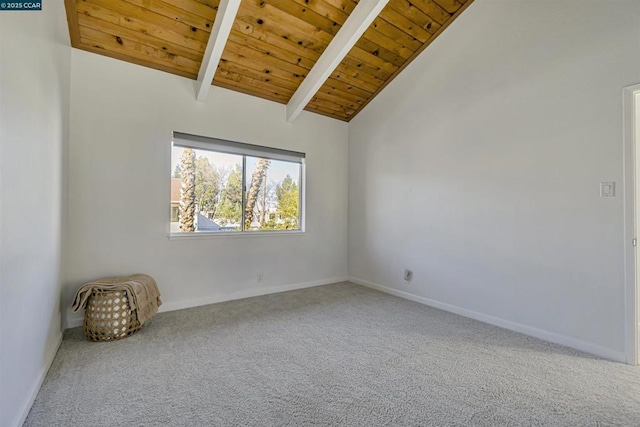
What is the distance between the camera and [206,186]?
3.49m

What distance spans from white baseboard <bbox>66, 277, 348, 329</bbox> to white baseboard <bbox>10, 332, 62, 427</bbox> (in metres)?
0.49

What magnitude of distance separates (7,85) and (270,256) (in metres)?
2.94

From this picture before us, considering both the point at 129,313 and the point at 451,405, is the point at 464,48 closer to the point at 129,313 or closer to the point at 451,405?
the point at 451,405

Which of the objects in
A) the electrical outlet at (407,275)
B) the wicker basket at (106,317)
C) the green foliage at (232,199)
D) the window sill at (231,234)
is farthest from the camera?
the electrical outlet at (407,275)

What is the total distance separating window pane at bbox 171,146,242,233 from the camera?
331 cm

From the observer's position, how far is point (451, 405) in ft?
5.47

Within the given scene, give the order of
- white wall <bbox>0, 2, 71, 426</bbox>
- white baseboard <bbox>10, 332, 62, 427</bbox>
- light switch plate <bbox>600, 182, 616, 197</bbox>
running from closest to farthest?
white wall <bbox>0, 2, 71, 426</bbox>, white baseboard <bbox>10, 332, 62, 427</bbox>, light switch plate <bbox>600, 182, 616, 197</bbox>

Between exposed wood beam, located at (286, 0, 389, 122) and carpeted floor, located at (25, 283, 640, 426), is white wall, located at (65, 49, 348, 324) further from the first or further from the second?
carpeted floor, located at (25, 283, 640, 426)

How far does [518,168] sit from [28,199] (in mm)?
3561

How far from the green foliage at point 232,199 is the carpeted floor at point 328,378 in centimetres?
124

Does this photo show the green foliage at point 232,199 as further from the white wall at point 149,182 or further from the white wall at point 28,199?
the white wall at point 28,199

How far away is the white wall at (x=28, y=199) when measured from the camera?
Answer: 1.28 m

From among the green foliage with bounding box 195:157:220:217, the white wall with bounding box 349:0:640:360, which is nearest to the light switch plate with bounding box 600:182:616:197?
the white wall with bounding box 349:0:640:360

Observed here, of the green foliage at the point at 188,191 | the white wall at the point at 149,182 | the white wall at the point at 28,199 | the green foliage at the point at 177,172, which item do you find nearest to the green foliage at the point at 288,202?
the white wall at the point at 149,182
